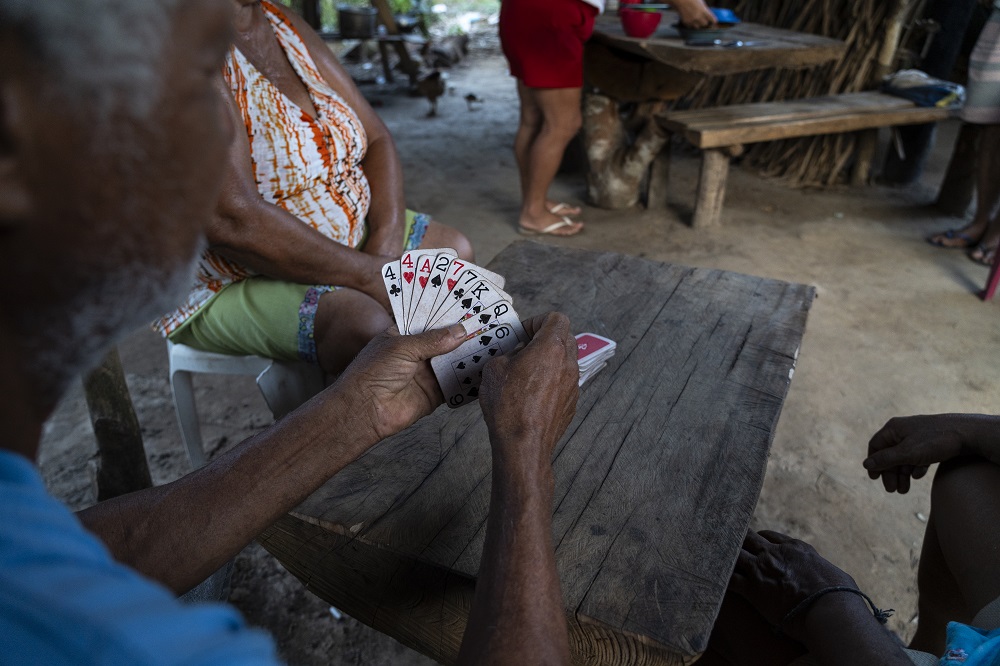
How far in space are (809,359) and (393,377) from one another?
2.35 m

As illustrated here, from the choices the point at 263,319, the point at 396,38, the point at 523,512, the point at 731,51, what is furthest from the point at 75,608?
the point at 396,38

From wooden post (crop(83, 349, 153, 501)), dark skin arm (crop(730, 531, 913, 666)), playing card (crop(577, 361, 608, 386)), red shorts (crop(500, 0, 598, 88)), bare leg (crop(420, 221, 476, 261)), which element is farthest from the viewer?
red shorts (crop(500, 0, 598, 88))

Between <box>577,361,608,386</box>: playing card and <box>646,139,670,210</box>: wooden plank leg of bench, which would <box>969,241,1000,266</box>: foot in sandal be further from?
<box>577,361,608,386</box>: playing card

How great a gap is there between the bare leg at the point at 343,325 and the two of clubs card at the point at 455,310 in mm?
333

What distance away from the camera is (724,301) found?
78.8 inches

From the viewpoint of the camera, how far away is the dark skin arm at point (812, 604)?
121 cm

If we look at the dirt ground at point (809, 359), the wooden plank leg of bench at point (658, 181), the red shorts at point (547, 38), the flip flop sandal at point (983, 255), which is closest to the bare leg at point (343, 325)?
the dirt ground at point (809, 359)

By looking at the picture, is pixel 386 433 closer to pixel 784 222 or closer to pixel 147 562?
pixel 147 562

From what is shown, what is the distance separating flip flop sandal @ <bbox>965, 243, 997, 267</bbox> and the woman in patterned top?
355 cm

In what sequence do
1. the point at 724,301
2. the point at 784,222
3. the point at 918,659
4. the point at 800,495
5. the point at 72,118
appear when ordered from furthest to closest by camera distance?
the point at 784,222 → the point at 800,495 → the point at 724,301 → the point at 918,659 → the point at 72,118

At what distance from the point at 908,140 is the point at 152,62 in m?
5.61

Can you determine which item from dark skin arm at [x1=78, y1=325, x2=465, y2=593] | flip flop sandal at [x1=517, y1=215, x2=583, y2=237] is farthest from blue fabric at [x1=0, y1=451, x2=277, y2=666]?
flip flop sandal at [x1=517, y1=215, x2=583, y2=237]

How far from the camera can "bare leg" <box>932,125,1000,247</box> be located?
13.0 feet

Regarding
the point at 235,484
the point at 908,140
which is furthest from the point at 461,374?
the point at 908,140
